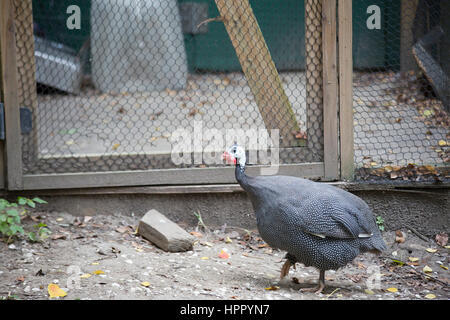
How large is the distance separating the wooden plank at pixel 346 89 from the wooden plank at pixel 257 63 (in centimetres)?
37

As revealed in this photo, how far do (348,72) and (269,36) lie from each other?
281cm

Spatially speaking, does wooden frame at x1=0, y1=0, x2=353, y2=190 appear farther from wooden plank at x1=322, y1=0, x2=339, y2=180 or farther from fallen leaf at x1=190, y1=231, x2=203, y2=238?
fallen leaf at x1=190, y1=231, x2=203, y2=238

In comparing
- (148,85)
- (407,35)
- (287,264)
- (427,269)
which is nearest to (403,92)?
(407,35)

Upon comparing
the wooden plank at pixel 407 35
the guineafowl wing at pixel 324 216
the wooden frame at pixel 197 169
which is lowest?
the guineafowl wing at pixel 324 216

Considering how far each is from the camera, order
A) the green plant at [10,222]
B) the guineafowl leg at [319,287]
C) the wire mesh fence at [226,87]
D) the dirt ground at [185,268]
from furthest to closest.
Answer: the wire mesh fence at [226,87], the green plant at [10,222], the guineafowl leg at [319,287], the dirt ground at [185,268]

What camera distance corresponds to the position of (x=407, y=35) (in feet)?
18.4

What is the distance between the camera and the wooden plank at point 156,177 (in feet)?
13.3

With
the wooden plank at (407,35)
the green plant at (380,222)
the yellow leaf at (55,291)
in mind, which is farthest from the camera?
the wooden plank at (407,35)

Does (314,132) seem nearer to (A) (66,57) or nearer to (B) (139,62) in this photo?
(B) (139,62)

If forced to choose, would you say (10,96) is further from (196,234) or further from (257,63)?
(257,63)

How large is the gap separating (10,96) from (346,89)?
2.36 meters

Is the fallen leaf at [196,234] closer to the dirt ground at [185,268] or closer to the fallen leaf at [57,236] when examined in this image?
the dirt ground at [185,268]

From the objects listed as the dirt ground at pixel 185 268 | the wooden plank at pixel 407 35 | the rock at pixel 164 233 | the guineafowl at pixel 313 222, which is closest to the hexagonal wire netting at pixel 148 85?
the rock at pixel 164 233

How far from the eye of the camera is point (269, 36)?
21.6 ft
